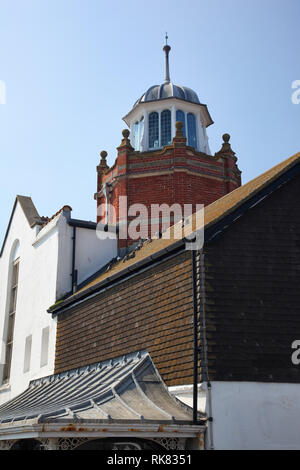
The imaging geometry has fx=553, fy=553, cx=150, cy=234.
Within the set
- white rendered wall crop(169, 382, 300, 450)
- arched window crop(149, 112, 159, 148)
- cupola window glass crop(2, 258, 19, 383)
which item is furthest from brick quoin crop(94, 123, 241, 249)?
white rendered wall crop(169, 382, 300, 450)

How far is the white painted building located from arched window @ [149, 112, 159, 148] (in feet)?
21.2

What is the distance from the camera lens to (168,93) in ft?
89.6

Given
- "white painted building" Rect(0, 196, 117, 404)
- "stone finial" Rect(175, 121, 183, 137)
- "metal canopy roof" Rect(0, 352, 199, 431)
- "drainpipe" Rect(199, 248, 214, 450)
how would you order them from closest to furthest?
"metal canopy roof" Rect(0, 352, 199, 431)
"drainpipe" Rect(199, 248, 214, 450)
"white painted building" Rect(0, 196, 117, 404)
"stone finial" Rect(175, 121, 183, 137)

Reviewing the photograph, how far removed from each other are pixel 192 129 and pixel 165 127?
138cm

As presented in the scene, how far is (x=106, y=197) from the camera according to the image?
83.9 feet

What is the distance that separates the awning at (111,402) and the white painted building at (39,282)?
468 centimetres

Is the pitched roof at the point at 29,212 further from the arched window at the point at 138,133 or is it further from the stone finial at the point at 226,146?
the stone finial at the point at 226,146

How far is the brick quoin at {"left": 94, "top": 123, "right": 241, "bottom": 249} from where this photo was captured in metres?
23.7

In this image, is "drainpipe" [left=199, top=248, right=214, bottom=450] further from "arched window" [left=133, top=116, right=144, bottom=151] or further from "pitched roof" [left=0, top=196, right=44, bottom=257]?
"arched window" [left=133, top=116, right=144, bottom=151]

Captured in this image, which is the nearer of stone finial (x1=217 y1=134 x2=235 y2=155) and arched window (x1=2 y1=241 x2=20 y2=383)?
arched window (x1=2 y1=241 x2=20 y2=383)

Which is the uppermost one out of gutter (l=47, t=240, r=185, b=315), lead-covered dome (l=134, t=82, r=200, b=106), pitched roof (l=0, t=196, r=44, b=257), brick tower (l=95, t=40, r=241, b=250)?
lead-covered dome (l=134, t=82, r=200, b=106)

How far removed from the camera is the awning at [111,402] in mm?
9938

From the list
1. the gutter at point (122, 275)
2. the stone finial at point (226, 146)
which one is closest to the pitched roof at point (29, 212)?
the gutter at point (122, 275)
